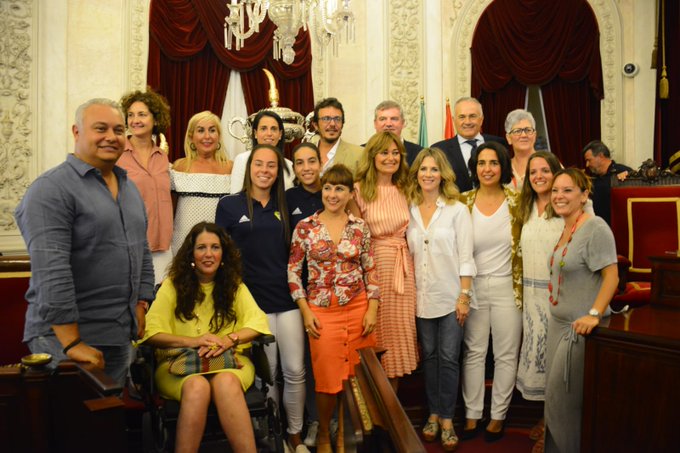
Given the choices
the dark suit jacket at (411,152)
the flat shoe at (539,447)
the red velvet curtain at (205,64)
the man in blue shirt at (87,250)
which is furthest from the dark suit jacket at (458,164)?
the red velvet curtain at (205,64)

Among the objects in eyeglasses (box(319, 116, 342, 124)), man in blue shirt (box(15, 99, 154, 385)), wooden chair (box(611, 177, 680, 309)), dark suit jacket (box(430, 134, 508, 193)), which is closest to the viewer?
man in blue shirt (box(15, 99, 154, 385))

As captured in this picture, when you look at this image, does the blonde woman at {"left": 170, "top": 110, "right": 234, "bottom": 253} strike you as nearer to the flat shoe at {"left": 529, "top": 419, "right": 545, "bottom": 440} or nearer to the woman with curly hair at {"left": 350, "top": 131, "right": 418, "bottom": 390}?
the woman with curly hair at {"left": 350, "top": 131, "right": 418, "bottom": 390}

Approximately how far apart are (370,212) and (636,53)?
4.84 metres

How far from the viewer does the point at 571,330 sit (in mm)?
2770

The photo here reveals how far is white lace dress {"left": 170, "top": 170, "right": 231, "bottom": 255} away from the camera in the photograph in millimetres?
3434

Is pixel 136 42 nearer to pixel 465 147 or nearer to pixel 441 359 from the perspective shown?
pixel 465 147

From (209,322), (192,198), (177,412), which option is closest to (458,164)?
(192,198)

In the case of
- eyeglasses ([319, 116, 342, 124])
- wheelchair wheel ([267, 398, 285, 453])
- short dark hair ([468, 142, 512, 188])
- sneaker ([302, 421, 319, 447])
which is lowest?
sneaker ([302, 421, 319, 447])

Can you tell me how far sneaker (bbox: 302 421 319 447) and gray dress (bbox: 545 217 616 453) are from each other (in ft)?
3.98

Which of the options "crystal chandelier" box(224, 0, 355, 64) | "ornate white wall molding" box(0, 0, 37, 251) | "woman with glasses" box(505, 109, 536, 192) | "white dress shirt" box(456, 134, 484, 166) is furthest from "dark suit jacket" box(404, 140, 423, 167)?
Answer: "ornate white wall molding" box(0, 0, 37, 251)

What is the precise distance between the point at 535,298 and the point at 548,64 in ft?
14.4

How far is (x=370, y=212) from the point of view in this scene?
11.0 feet

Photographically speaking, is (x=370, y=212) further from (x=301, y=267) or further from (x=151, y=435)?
(x=151, y=435)

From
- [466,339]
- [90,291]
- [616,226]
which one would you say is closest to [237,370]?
[90,291]
